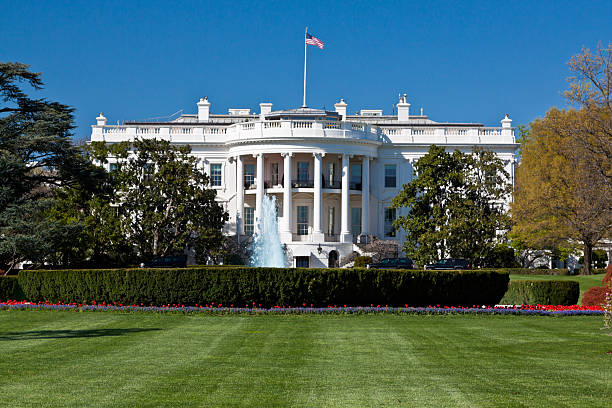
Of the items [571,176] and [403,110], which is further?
[403,110]

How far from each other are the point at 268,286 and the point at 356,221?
38131 mm

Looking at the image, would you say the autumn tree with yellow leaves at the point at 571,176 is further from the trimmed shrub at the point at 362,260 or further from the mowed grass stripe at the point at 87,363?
the mowed grass stripe at the point at 87,363

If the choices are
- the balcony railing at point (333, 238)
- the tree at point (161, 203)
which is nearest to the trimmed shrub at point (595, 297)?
the tree at point (161, 203)

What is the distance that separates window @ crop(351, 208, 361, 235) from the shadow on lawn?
4450cm

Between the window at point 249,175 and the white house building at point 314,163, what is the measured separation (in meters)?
0.08

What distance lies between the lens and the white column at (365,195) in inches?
2461

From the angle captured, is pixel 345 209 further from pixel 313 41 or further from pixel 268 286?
pixel 268 286

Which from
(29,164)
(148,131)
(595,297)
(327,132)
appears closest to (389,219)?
(327,132)

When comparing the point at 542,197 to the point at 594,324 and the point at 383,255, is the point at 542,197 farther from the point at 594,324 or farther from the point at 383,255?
the point at 594,324

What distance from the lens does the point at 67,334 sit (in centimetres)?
1898

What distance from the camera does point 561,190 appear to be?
5041 centimetres

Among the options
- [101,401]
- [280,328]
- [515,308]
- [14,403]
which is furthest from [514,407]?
[515,308]

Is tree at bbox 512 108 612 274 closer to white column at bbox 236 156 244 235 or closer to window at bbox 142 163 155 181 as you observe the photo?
white column at bbox 236 156 244 235

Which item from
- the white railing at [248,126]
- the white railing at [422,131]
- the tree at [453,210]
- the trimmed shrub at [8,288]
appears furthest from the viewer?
the white railing at [422,131]
